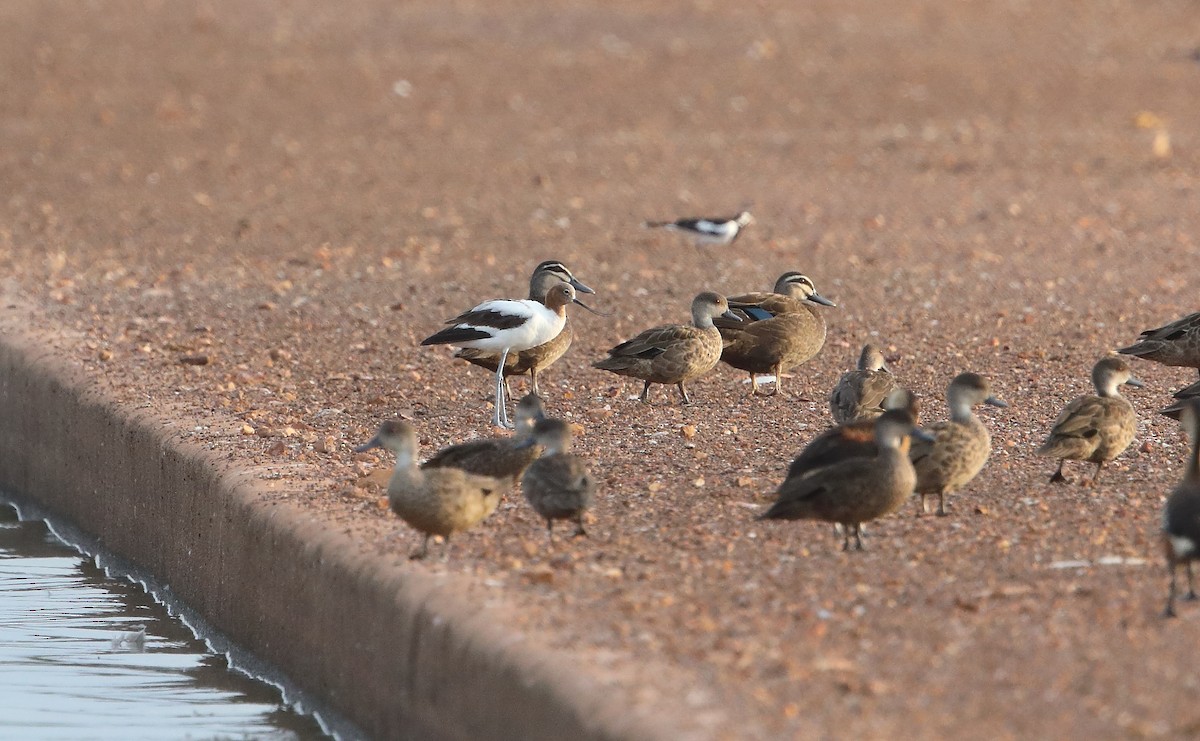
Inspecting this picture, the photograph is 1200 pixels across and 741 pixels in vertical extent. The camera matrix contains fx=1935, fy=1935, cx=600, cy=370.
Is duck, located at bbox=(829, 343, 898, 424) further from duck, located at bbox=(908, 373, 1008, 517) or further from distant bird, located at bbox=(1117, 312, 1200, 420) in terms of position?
distant bird, located at bbox=(1117, 312, 1200, 420)

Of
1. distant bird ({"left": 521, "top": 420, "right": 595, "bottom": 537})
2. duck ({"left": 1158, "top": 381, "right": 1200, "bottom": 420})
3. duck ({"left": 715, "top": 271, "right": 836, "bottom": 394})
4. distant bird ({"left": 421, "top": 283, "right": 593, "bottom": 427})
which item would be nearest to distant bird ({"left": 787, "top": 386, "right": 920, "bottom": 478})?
distant bird ({"left": 521, "top": 420, "right": 595, "bottom": 537})

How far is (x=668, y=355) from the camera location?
34.5 feet

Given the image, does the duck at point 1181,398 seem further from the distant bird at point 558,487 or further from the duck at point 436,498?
the duck at point 436,498

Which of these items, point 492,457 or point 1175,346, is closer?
point 492,457

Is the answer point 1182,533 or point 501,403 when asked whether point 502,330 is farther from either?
point 1182,533

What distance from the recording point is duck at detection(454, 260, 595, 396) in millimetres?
10867

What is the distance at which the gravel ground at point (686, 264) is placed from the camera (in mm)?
6418

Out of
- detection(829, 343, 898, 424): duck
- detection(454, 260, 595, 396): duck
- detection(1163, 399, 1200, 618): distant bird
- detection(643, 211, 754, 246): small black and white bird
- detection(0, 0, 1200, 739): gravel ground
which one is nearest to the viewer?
detection(1163, 399, 1200, 618): distant bird

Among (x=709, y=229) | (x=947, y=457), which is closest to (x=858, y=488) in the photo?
(x=947, y=457)

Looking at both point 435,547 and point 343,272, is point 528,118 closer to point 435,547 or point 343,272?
point 343,272

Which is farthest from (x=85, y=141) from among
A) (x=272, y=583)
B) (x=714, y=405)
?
(x=272, y=583)

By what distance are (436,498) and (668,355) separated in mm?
3467

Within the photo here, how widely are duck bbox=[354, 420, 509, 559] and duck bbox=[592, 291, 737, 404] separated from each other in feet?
10.2

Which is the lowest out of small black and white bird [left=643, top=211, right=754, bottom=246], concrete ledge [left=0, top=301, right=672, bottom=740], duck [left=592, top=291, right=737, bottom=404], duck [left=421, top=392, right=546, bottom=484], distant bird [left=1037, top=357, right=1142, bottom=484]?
concrete ledge [left=0, top=301, right=672, bottom=740]
